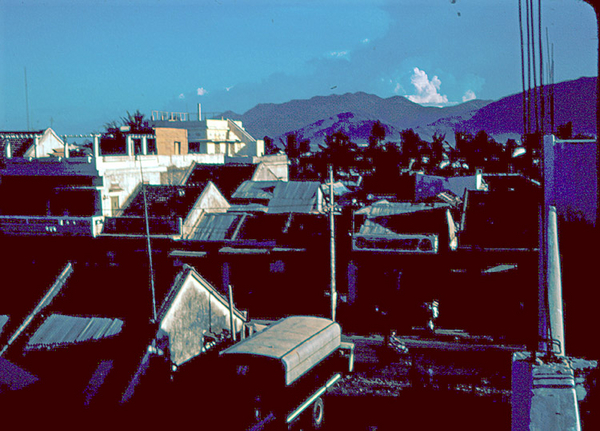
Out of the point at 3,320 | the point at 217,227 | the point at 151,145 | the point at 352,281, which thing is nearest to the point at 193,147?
the point at 151,145

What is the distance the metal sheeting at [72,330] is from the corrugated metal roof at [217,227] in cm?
1034

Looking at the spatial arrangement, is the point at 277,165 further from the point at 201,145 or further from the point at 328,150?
the point at 328,150

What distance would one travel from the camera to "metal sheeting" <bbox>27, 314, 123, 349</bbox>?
501 inches

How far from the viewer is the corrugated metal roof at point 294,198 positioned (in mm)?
28344

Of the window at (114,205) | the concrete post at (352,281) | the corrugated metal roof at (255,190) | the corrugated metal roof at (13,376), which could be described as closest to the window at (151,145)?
the corrugated metal roof at (255,190)

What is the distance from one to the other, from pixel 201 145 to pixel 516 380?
48.4 m

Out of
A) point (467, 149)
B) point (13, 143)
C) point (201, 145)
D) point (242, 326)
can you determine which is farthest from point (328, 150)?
point (242, 326)

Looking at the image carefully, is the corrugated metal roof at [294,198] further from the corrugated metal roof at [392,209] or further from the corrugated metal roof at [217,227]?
the corrugated metal roof at [392,209]

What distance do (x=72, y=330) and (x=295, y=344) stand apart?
240 inches

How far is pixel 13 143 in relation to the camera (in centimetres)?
3388

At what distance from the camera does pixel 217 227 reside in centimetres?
2447

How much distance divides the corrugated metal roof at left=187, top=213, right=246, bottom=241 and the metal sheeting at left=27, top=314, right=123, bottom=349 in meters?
10.3

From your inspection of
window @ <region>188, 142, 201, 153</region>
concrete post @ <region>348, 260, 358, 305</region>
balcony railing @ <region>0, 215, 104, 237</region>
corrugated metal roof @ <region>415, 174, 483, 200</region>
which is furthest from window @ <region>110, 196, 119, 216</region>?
window @ <region>188, 142, 201, 153</region>

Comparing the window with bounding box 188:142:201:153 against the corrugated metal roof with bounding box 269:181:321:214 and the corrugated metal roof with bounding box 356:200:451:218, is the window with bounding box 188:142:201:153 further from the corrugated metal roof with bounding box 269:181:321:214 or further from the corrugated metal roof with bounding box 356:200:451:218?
the corrugated metal roof with bounding box 356:200:451:218
